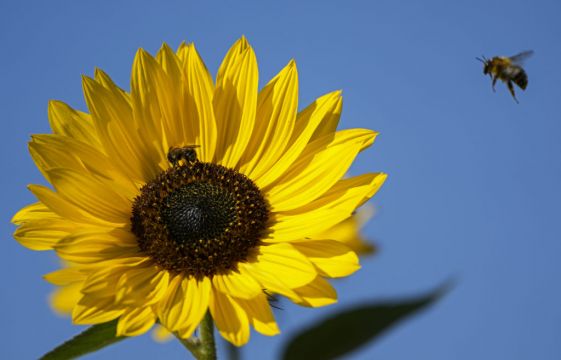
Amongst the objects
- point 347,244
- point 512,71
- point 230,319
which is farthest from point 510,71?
point 230,319

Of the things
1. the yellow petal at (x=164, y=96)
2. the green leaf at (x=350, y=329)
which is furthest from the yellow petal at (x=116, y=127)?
the green leaf at (x=350, y=329)

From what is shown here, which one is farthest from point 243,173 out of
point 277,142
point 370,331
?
point 370,331

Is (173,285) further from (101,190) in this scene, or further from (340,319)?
(340,319)

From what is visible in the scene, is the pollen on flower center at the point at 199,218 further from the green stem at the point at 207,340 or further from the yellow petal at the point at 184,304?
the green stem at the point at 207,340

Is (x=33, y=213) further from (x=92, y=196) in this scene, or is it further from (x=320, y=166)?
(x=320, y=166)

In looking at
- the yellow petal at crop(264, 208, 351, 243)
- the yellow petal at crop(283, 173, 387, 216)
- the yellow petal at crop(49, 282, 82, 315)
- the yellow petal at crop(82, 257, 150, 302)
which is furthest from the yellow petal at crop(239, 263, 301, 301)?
the yellow petal at crop(49, 282, 82, 315)
